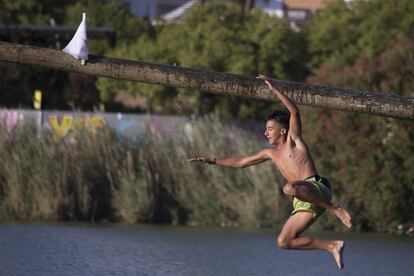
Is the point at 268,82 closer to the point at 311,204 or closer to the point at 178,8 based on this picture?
the point at 311,204

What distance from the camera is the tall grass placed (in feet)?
73.2

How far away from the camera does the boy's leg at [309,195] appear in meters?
11.4

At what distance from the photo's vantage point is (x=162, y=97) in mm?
33719

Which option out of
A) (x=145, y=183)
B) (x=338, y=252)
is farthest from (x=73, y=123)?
(x=338, y=252)

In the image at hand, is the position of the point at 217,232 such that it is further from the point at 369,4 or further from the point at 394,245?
the point at 369,4

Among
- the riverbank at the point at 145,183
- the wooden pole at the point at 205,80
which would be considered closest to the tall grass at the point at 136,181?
the riverbank at the point at 145,183

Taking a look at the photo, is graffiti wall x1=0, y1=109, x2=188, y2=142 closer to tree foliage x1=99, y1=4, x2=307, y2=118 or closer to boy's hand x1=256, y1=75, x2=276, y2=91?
tree foliage x1=99, y1=4, x2=307, y2=118

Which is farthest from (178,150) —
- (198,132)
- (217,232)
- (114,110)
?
(114,110)

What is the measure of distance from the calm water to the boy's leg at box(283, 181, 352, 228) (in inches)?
168

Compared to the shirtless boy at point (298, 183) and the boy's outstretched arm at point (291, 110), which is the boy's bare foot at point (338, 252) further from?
the boy's outstretched arm at point (291, 110)

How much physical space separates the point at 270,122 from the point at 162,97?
2172 centimetres

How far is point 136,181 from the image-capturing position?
22.5 meters

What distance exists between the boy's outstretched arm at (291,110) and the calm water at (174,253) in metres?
4.14

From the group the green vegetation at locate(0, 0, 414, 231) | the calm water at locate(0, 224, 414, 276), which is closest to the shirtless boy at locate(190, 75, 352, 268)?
the calm water at locate(0, 224, 414, 276)
